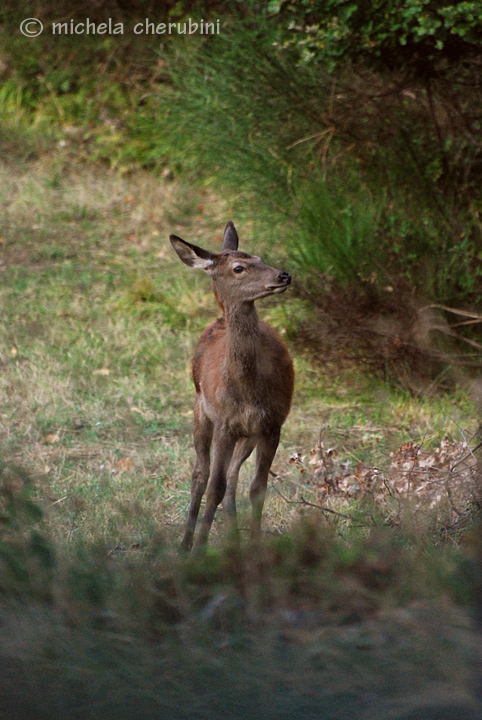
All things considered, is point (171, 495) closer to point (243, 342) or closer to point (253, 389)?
point (253, 389)

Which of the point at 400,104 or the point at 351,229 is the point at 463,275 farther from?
the point at 400,104

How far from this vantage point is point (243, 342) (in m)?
4.90

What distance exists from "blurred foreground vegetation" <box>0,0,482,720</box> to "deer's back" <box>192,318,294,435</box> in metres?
0.58

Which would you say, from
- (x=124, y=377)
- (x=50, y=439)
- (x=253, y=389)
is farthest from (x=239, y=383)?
(x=124, y=377)

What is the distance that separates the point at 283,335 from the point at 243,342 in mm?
3642

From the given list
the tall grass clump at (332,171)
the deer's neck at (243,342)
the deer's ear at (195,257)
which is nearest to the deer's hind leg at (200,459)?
the deer's neck at (243,342)

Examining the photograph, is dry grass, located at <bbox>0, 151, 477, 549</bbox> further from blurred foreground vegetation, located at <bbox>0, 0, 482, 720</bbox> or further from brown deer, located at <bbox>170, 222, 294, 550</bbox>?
brown deer, located at <bbox>170, 222, 294, 550</bbox>

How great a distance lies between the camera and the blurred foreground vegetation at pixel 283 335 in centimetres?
247

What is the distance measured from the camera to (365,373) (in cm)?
766

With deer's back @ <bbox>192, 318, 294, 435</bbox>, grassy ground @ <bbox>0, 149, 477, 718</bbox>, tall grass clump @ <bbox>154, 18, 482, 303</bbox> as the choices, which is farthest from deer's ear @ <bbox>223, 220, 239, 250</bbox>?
tall grass clump @ <bbox>154, 18, 482, 303</bbox>

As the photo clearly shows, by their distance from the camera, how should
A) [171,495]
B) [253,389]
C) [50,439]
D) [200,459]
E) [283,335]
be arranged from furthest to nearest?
[283,335] → [50,439] → [171,495] → [200,459] → [253,389]

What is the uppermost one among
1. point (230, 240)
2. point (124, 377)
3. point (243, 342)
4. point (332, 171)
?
point (332, 171)

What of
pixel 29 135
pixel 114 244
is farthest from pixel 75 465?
pixel 29 135

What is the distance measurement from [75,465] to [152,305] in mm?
3512
